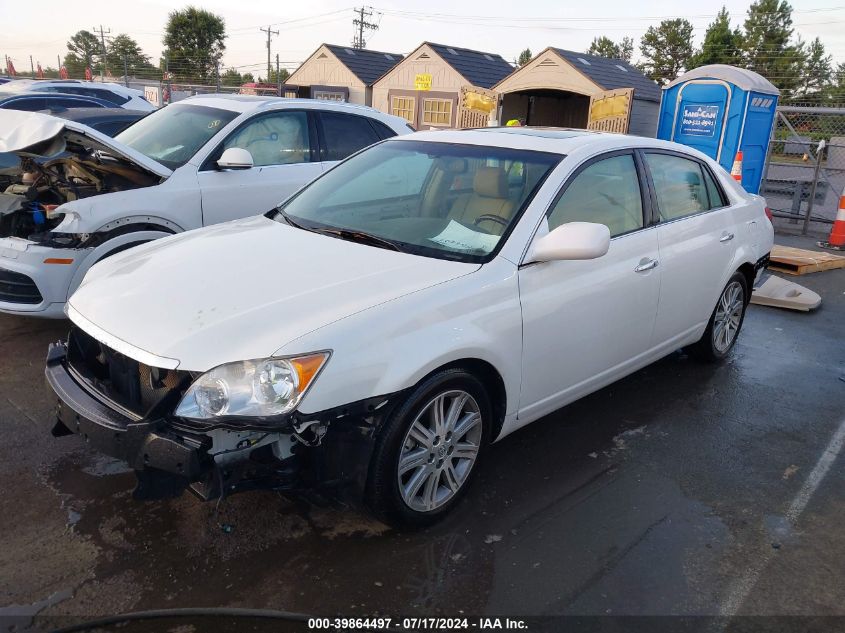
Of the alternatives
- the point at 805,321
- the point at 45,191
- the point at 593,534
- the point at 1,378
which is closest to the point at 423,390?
the point at 593,534

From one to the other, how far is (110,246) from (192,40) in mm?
71488

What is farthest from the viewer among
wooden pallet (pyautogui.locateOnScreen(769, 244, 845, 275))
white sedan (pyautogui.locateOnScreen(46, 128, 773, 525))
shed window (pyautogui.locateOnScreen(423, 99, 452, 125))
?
shed window (pyautogui.locateOnScreen(423, 99, 452, 125))

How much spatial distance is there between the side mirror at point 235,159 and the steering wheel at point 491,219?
261 cm

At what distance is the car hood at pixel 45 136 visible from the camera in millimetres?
4719

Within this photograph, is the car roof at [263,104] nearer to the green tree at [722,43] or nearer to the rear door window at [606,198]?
the rear door window at [606,198]

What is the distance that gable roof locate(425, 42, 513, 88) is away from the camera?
2456 centimetres

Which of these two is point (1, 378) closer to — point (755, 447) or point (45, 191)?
point (45, 191)

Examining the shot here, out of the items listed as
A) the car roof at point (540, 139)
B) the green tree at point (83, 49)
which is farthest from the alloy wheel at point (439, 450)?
the green tree at point (83, 49)

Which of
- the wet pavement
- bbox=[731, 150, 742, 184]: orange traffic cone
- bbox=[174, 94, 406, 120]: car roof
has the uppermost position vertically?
bbox=[174, 94, 406, 120]: car roof

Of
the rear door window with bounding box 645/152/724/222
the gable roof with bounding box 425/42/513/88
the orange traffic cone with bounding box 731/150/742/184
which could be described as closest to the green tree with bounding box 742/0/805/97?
the gable roof with bounding box 425/42/513/88

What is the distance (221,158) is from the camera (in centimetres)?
542

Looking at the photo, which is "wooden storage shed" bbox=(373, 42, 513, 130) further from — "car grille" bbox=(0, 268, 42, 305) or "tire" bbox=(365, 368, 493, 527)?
"tire" bbox=(365, 368, 493, 527)

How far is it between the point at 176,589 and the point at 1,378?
8.63 ft

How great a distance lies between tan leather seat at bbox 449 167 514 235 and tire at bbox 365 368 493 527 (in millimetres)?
832
